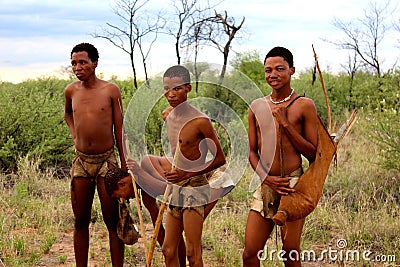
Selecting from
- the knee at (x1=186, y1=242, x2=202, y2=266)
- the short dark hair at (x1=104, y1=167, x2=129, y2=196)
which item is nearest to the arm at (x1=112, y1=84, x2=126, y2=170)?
the short dark hair at (x1=104, y1=167, x2=129, y2=196)

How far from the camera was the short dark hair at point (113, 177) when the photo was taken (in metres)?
3.14

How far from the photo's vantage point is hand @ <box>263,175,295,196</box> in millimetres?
2809

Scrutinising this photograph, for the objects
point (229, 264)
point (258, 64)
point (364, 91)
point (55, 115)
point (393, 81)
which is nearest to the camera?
point (229, 264)

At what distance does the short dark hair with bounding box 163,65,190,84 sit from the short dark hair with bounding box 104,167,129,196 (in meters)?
0.62

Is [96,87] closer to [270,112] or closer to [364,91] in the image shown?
[270,112]

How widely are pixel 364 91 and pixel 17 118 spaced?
7.80m

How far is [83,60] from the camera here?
3275mm

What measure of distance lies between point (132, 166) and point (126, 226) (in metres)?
0.42

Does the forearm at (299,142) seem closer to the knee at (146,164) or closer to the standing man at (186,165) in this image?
the standing man at (186,165)

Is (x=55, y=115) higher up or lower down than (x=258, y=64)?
lower down

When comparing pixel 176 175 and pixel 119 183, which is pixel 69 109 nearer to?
pixel 119 183

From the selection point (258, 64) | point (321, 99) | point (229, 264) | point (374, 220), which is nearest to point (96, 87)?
point (229, 264)

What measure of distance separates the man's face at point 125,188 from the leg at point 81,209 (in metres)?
0.29

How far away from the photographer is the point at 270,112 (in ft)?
9.51
